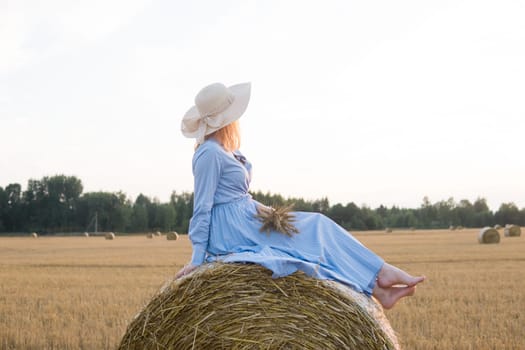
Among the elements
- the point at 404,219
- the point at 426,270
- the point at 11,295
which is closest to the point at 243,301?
the point at 11,295

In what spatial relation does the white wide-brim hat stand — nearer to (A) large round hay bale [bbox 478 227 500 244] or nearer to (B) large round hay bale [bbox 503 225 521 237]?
(A) large round hay bale [bbox 478 227 500 244]

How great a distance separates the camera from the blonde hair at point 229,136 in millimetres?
4645

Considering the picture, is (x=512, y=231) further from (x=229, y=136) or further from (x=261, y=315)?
(x=261, y=315)

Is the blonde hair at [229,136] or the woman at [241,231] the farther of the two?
the blonde hair at [229,136]

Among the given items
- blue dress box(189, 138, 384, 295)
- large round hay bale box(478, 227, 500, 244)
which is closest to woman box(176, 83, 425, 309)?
blue dress box(189, 138, 384, 295)

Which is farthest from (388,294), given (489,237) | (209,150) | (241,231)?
(489,237)

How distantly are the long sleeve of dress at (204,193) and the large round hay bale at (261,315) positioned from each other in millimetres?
321

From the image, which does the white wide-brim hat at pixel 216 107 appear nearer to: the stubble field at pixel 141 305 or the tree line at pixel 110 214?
the stubble field at pixel 141 305

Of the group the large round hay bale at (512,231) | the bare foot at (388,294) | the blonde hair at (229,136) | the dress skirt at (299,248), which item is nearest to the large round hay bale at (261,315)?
the dress skirt at (299,248)

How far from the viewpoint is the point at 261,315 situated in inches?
154

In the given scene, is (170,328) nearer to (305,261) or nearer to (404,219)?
(305,261)

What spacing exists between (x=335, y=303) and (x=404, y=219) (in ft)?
258

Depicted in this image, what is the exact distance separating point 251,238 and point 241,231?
0.28 feet

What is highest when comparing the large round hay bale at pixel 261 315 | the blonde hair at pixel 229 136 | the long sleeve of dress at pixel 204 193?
the blonde hair at pixel 229 136
